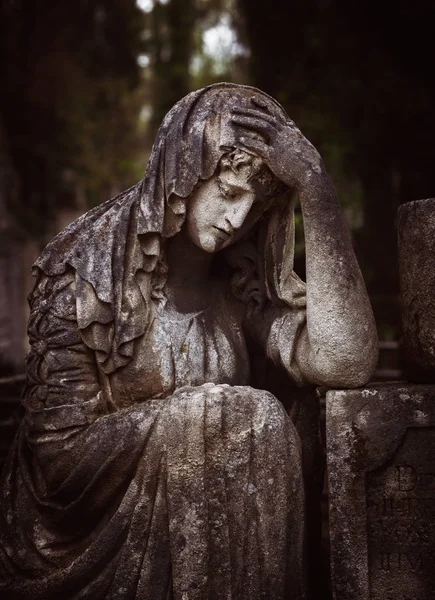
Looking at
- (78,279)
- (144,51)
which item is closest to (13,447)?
(78,279)

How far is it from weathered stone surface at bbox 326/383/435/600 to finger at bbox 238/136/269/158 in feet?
3.43

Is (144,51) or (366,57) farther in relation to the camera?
(144,51)

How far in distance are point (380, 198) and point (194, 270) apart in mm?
5618

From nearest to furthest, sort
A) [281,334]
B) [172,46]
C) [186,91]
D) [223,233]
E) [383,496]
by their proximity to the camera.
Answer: [383,496] < [223,233] < [281,334] < [186,91] < [172,46]

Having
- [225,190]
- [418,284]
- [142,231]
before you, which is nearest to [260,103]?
[225,190]

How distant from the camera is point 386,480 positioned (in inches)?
163

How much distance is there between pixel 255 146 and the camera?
13.9ft

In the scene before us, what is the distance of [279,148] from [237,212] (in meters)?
0.30

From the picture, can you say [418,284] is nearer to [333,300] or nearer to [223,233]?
[333,300]

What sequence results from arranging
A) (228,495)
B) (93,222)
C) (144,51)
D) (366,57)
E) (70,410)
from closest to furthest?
(228,495) → (70,410) → (93,222) → (366,57) → (144,51)

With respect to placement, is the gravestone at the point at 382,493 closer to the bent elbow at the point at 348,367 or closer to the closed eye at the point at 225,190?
the bent elbow at the point at 348,367

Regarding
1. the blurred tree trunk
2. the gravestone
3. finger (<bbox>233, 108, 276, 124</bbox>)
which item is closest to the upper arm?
the gravestone

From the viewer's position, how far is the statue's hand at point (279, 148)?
4.25 metres

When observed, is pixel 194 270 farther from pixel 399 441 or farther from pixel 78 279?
pixel 399 441
